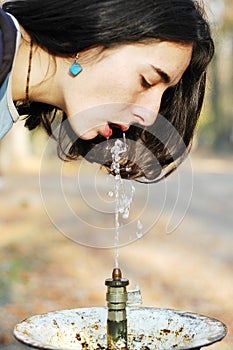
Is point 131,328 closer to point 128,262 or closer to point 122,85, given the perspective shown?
point 122,85

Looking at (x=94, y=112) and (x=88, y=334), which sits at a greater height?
(x=94, y=112)

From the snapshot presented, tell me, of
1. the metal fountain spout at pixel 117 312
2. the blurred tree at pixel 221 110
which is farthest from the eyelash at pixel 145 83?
the blurred tree at pixel 221 110

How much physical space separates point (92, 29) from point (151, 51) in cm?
13

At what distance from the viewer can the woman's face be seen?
1647 millimetres

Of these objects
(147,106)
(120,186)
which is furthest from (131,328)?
(147,106)

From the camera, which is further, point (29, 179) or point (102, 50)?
point (29, 179)

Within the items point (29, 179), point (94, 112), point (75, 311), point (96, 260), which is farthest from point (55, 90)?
point (29, 179)

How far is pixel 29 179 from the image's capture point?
10.4 m

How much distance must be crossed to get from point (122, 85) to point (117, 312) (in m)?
0.47

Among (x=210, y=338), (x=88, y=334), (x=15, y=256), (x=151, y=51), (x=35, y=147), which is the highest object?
(x=151, y=51)

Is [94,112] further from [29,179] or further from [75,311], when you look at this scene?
[29,179]

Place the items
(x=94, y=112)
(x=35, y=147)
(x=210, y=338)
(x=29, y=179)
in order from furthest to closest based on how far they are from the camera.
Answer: (x=35, y=147)
(x=29, y=179)
(x=94, y=112)
(x=210, y=338)

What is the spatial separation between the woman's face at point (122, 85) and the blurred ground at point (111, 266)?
201 cm

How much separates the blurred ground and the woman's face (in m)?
2.01
